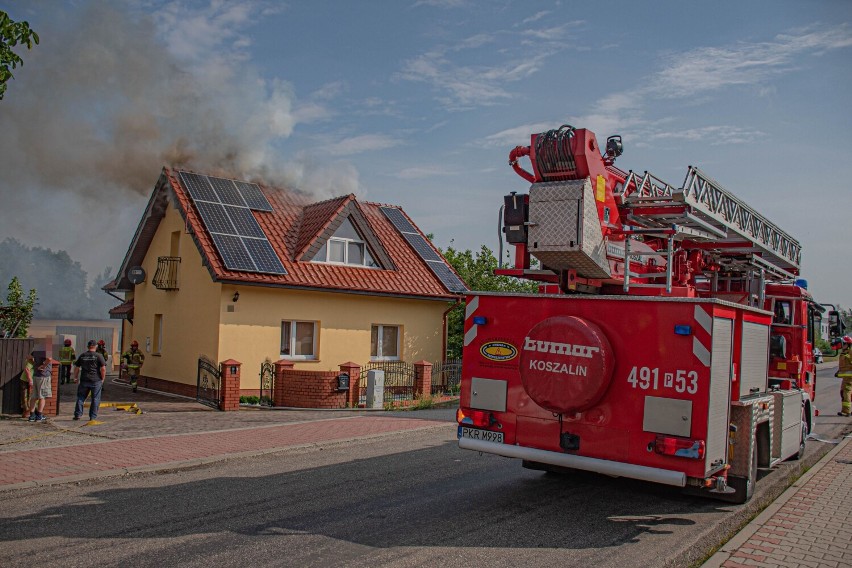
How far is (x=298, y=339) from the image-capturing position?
19250 mm

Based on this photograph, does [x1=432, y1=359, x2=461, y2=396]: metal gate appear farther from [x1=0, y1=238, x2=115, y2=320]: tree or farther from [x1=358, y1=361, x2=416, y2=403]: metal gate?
[x1=0, y1=238, x2=115, y2=320]: tree

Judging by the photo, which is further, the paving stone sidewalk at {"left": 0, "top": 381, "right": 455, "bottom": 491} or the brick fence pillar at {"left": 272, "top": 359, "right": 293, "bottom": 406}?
the brick fence pillar at {"left": 272, "top": 359, "right": 293, "bottom": 406}

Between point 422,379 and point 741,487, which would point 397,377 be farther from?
point 741,487

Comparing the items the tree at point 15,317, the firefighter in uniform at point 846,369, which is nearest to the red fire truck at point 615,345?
the firefighter in uniform at point 846,369

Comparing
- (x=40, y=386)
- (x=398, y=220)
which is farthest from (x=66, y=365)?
(x=398, y=220)

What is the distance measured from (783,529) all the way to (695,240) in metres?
3.69

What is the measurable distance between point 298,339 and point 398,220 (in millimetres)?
7310

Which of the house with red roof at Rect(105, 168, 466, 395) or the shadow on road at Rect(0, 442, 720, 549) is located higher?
the house with red roof at Rect(105, 168, 466, 395)

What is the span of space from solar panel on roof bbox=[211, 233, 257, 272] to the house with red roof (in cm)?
4

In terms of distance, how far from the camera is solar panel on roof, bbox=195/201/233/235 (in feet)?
59.9

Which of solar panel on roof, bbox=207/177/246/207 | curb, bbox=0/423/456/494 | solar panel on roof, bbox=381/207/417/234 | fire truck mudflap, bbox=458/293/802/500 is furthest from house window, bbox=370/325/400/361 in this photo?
fire truck mudflap, bbox=458/293/802/500

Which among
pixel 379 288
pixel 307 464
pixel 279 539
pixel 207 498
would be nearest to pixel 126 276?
pixel 379 288

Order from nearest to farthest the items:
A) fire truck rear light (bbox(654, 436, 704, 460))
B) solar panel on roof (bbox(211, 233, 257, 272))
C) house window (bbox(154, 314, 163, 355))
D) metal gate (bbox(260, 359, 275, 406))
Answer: fire truck rear light (bbox(654, 436, 704, 460)) < solar panel on roof (bbox(211, 233, 257, 272)) < metal gate (bbox(260, 359, 275, 406)) < house window (bbox(154, 314, 163, 355))

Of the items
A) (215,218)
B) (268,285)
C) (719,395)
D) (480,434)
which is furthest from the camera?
(215,218)
